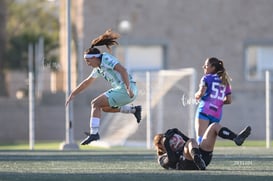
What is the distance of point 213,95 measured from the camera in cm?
1323

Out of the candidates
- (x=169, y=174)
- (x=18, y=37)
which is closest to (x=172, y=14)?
(x=18, y=37)

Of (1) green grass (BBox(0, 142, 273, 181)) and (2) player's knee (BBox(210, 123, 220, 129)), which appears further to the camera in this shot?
(2) player's knee (BBox(210, 123, 220, 129))

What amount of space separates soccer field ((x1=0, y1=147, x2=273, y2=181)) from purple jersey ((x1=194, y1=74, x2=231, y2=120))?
80cm

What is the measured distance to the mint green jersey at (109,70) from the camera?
569 inches

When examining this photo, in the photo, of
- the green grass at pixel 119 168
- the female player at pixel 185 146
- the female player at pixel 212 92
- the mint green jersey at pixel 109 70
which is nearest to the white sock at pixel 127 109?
the mint green jersey at pixel 109 70

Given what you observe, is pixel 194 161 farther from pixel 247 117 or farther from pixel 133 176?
pixel 247 117

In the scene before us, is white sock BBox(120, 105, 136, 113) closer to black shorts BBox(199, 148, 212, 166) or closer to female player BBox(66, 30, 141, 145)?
female player BBox(66, 30, 141, 145)

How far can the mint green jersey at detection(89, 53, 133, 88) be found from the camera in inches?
569

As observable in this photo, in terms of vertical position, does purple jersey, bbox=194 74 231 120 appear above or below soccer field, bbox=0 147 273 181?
above

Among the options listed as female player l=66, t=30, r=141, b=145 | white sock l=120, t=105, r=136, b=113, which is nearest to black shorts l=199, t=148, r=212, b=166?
female player l=66, t=30, r=141, b=145

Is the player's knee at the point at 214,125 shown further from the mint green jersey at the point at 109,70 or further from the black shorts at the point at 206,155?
the mint green jersey at the point at 109,70

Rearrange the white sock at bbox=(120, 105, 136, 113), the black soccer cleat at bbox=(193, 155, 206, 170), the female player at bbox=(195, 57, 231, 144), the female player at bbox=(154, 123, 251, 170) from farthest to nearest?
1. the white sock at bbox=(120, 105, 136, 113)
2. the female player at bbox=(195, 57, 231, 144)
3. the female player at bbox=(154, 123, 251, 170)
4. the black soccer cleat at bbox=(193, 155, 206, 170)

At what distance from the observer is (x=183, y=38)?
36.5m

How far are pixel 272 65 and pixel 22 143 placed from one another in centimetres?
1058
